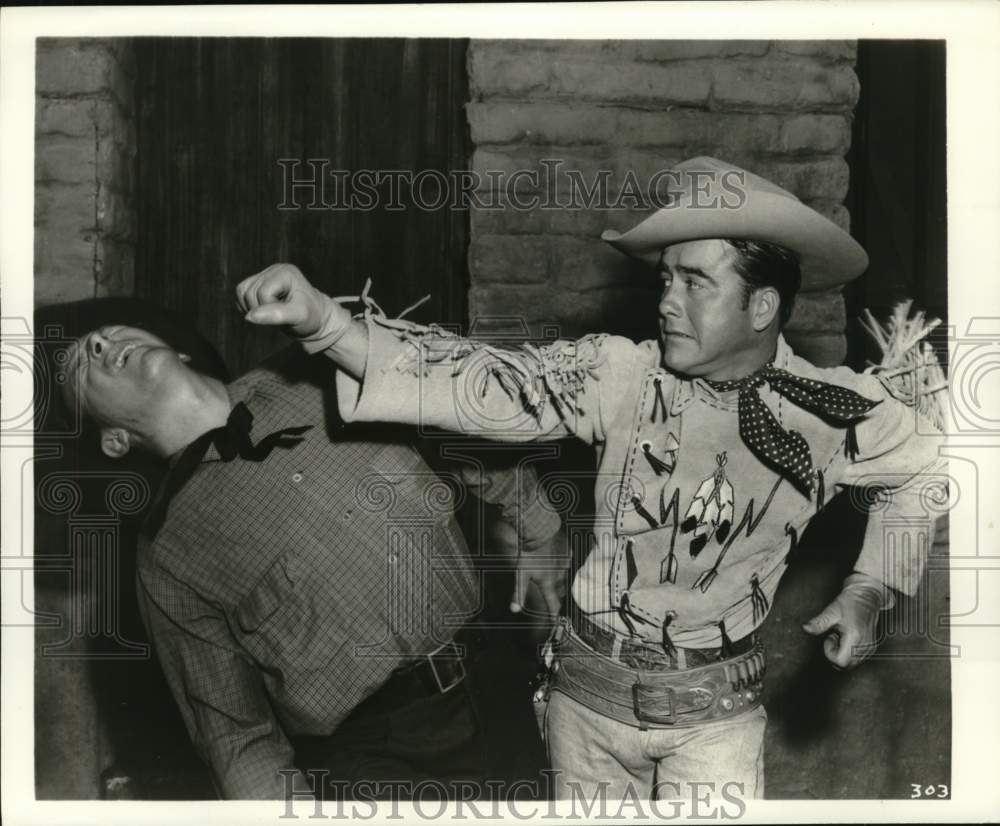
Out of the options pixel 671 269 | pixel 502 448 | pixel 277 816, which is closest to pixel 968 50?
pixel 671 269

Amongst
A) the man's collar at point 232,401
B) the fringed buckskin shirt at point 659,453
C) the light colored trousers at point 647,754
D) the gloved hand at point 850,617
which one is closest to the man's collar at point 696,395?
the fringed buckskin shirt at point 659,453

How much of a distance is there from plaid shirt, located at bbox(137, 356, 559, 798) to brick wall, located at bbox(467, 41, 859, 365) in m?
0.42

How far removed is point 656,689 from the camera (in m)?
2.19

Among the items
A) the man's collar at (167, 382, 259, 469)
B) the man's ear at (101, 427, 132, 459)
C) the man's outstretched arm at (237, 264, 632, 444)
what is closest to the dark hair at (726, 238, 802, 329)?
the man's outstretched arm at (237, 264, 632, 444)

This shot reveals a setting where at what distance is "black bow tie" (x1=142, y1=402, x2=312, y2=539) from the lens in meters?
2.24

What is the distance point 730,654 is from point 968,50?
1.34m

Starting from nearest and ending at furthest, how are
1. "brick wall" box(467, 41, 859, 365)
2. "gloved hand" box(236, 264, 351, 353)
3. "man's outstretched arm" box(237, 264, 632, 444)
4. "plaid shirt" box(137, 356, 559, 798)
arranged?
"gloved hand" box(236, 264, 351, 353) < "man's outstretched arm" box(237, 264, 632, 444) < "plaid shirt" box(137, 356, 559, 798) < "brick wall" box(467, 41, 859, 365)

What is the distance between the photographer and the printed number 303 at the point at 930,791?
2.44 metres

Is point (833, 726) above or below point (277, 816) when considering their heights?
above

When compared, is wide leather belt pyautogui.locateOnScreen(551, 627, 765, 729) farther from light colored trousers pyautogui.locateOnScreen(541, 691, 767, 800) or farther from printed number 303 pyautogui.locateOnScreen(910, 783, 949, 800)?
printed number 303 pyautogui.locateOnScreen(910, 783, 949, 800)

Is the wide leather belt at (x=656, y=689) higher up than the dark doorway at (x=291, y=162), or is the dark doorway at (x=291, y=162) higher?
the dark doorway at (x=291, y=162)

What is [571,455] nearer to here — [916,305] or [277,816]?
[916,305]

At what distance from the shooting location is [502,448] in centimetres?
229

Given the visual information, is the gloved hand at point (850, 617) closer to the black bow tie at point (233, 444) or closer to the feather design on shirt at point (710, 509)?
the feather design on shirt at point (710, 509)
